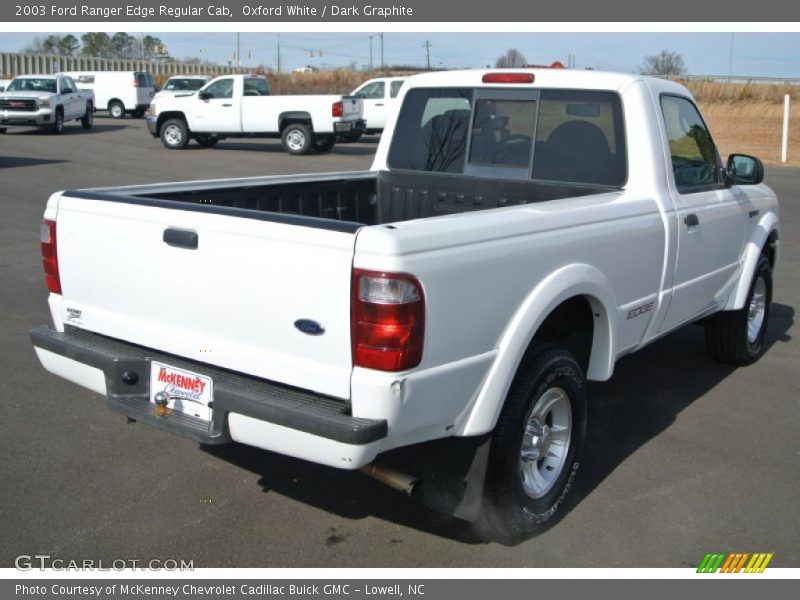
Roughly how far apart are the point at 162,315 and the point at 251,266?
59 centimetres

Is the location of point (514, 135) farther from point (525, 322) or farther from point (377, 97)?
point (377, 97)

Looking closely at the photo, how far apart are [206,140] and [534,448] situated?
72.1ft

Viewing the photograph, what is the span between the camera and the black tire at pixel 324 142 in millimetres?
22625

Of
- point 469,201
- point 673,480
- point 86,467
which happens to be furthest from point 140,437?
point 673,480

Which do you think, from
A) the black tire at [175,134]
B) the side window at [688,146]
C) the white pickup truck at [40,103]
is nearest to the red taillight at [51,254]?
the side window at [688,146]

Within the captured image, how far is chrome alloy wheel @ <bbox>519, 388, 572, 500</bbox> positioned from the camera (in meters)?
3.78

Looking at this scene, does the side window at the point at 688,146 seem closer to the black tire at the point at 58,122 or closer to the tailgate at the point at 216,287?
the tailgate at the point at 216,287

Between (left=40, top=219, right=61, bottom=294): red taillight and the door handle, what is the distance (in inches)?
31.8

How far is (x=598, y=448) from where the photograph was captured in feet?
15.7

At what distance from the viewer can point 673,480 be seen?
4.41 metres

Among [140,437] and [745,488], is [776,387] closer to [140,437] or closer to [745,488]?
[745,488]

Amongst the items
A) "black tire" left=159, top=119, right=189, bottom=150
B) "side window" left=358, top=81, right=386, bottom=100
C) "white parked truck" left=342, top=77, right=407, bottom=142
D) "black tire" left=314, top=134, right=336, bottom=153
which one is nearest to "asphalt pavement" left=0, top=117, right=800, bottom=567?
"black tire" left=314, top=134, right=336, bottom=153

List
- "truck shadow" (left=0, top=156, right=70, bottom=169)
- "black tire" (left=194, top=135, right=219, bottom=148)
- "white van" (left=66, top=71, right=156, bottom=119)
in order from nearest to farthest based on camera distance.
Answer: "truck shadow" (left=0, top=156, right=70, bottom=169), "black tire" (left=194, top=135, right=219, bottom=148), "white van" (left=66, top=71, right=156, bottom=119)

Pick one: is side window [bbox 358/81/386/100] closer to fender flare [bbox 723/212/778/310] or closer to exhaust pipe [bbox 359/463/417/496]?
fender flare [bbox 723/212/778/310]
